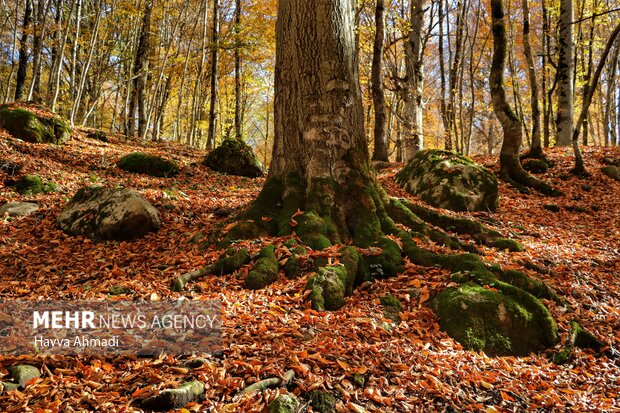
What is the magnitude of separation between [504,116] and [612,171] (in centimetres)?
429

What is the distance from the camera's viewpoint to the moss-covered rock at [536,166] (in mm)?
10742

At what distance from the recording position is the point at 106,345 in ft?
9.03

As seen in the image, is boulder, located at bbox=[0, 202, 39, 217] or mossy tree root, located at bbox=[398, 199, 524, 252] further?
boulder, located at bbox=[0, 202, 39, 217]

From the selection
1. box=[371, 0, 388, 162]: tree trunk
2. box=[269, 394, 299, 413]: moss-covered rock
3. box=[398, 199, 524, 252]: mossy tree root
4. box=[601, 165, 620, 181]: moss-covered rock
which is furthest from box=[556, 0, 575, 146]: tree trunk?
box=[269, 394, 299, 413]: moss-covered rock

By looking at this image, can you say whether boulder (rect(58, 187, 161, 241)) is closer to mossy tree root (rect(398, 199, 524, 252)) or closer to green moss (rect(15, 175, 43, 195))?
green moss (rect(15, 175, 43, 195))

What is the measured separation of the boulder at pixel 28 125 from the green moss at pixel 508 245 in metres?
10.9

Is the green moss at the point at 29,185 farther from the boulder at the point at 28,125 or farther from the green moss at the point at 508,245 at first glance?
the green moss at the point at 508,245

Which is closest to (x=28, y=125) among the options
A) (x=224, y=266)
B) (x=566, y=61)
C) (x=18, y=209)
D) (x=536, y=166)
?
(x=18, y=209)

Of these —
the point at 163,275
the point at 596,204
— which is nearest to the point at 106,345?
the point at 163,275

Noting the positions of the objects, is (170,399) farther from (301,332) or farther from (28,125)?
(28,125)

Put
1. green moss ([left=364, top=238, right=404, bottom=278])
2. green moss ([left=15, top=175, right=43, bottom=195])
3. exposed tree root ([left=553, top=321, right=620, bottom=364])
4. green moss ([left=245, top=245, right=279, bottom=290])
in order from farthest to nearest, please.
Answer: green moss ([left=15, top=175, right=43, bottom=195])
green moss ([left=364, top=238, right=404, bottom=278])
green moss ([left=245, top=245, right=279, bottom=290])
exposed tree root ([left=553, top=321, right=620, bottom=364])

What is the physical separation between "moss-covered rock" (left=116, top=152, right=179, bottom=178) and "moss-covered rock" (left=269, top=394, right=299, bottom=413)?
8.03 metres

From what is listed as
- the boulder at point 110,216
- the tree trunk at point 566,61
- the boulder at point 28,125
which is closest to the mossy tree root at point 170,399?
the boulder at point 110,216

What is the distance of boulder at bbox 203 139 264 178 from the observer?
1086 cm
